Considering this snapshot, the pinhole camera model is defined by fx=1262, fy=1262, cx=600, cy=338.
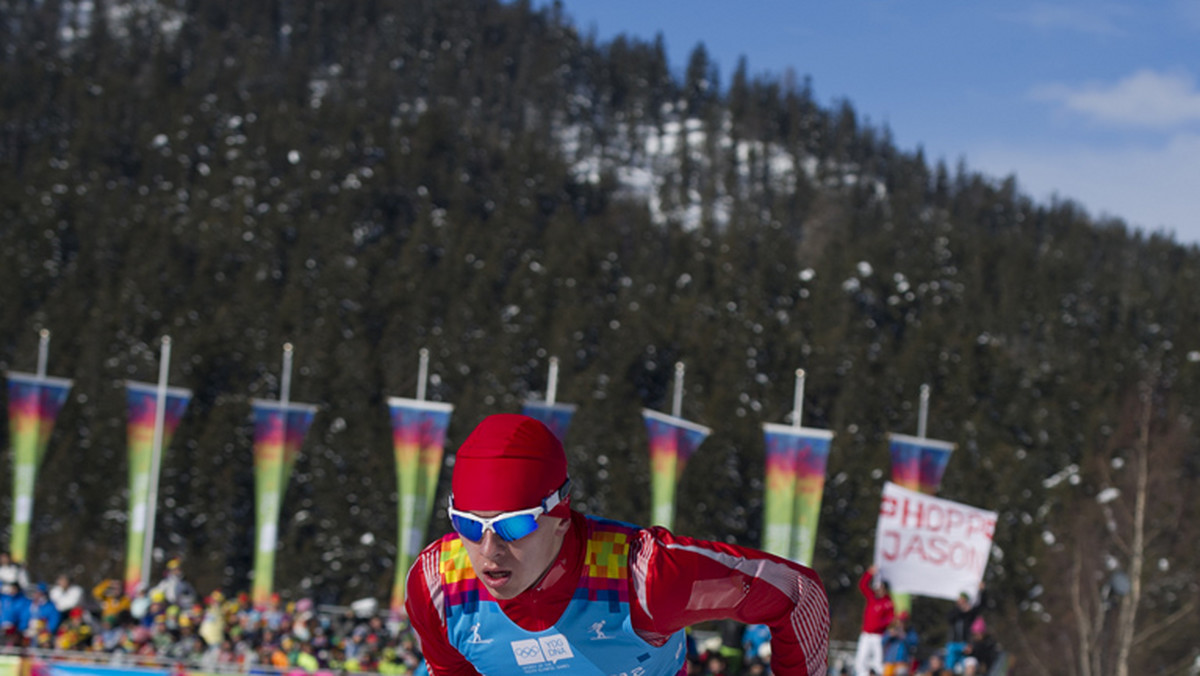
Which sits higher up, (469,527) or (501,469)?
(501,469)

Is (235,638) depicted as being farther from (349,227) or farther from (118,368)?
(349,227)

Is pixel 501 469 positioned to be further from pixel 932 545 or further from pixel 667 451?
pixel 667 451

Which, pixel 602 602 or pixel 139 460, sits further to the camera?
pixel 139 460

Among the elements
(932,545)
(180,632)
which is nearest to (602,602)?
(932,545)

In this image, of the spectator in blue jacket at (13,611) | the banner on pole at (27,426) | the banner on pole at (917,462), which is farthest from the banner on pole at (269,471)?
the banner on pole at (917,462)

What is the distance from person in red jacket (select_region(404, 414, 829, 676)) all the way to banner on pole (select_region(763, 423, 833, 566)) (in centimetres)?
1464

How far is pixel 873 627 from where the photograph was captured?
1334 cm

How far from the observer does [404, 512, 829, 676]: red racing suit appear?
3.26 meters

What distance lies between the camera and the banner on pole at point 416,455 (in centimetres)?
2108

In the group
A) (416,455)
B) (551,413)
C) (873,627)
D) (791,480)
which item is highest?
(551,413)

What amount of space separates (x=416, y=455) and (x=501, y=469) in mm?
18553

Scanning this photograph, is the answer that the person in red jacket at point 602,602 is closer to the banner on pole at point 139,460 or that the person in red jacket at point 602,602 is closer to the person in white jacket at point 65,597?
the person in white jacket at point 65,597

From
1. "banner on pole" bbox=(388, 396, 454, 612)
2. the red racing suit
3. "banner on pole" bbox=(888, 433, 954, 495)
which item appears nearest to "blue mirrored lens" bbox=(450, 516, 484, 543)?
the red racing suit

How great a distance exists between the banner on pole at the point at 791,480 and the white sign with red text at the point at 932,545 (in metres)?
Answer: 2.58
